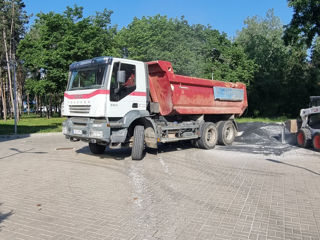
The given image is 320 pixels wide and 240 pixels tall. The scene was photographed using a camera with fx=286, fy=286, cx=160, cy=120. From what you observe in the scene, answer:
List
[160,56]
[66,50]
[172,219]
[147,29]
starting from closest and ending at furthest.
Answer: [172,219]
[66,50]
[160,56]
[147,29]

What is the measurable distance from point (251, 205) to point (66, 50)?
20.3m

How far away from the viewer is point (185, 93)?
10.3 m

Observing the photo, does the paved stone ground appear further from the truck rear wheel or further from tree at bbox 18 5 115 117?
tree at bbox 18 5 115 117

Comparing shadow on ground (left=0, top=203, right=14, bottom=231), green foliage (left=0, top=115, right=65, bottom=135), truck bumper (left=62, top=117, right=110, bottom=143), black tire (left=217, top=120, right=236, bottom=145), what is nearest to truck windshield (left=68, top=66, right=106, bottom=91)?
truck bumper (left=62, top=117, right=110, bottom=143)

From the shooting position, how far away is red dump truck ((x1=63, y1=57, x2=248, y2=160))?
8.20 m

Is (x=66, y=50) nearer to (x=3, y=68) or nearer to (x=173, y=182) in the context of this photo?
(x=173, y=182)

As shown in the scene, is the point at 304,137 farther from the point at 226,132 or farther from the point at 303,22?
the point at 303,22

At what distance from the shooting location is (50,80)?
22.5 m

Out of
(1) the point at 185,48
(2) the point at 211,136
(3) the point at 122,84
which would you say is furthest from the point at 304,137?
(1) the point at 185,48

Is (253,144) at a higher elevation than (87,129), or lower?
lower

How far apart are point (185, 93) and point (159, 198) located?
18.2 feet

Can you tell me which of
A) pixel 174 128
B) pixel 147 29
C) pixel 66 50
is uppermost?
pixel 147 29

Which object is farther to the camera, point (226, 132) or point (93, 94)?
point (226, 132)

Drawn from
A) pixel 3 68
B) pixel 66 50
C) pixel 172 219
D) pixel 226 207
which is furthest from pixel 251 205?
pixel 3 68
